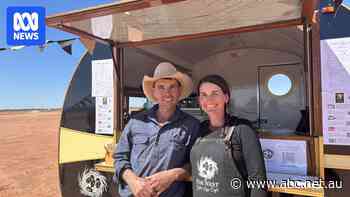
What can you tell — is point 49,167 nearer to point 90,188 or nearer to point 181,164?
point 90,188

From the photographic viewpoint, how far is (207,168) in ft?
5.63

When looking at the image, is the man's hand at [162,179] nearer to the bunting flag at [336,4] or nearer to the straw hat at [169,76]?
the straw hat at [169,76]

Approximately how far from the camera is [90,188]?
130 inches

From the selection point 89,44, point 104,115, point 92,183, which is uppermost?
point 89,44

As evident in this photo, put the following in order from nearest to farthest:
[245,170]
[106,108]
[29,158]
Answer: [245,170] < [106,108] < [29,158]

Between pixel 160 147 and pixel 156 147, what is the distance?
0.08ft

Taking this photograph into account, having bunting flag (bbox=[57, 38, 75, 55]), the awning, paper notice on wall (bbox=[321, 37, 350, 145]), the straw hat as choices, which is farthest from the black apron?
bunting flag (bbox=[57, 38, 75, 55])

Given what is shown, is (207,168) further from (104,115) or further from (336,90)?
Answer: (104,115)

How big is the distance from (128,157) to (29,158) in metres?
8.67

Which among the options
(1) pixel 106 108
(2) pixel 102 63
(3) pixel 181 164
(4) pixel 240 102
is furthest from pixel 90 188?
(4) pixel 240 102

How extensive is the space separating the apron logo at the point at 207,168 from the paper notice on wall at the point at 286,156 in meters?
0.96

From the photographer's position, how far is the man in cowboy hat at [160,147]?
189cm

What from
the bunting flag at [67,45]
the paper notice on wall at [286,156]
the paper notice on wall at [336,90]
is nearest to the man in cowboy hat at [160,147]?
the paper notice on wall at [286,156]

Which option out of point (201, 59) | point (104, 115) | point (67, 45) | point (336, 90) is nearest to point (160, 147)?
point (336, 90)
